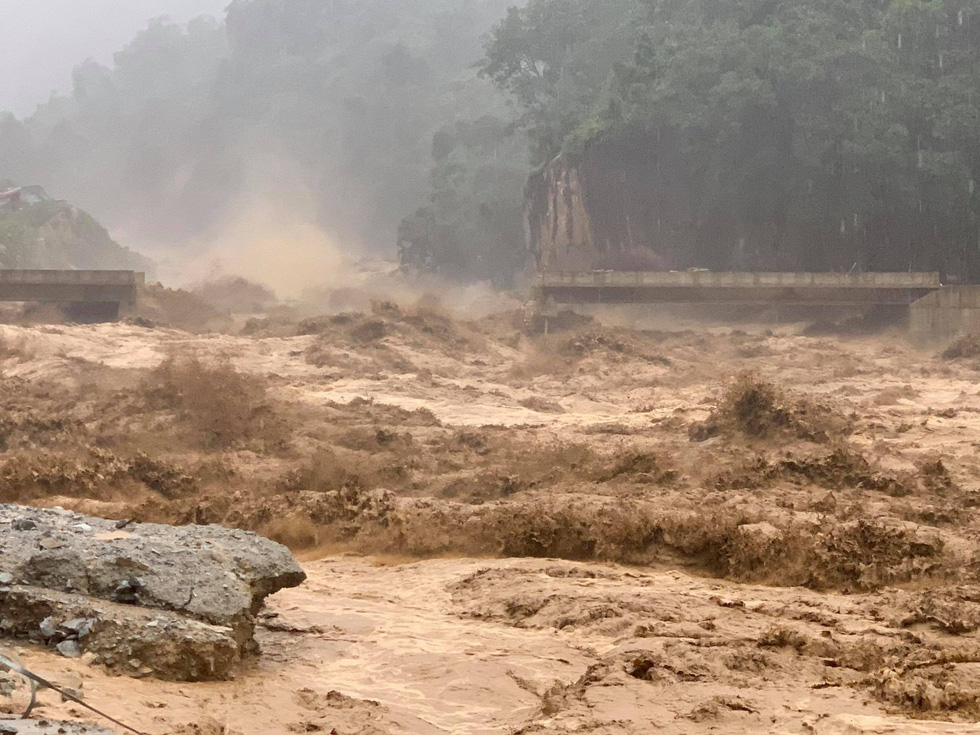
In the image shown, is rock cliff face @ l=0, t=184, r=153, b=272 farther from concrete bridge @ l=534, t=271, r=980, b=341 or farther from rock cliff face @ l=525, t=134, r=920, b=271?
concrete bridge @ l=534, t=271, r=980, b=341

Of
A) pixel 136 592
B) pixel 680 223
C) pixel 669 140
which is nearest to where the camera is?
pixel 136 592

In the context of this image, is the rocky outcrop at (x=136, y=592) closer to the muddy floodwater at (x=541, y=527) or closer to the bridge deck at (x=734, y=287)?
the muddy floodwater at (x=541, y=527)

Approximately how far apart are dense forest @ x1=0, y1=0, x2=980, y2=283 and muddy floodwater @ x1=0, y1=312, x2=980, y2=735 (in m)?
12.3

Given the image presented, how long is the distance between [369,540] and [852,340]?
23.4 m

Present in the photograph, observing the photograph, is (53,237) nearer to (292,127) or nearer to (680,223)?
(680,223)

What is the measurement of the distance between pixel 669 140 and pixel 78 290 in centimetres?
2004

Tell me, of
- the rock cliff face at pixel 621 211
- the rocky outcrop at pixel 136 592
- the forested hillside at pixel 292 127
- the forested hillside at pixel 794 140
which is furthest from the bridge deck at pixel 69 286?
the forested hillside at pixel 292 127

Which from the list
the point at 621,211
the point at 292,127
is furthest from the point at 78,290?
the point at 292,127

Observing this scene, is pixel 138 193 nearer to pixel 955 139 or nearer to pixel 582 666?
pixel 955 139

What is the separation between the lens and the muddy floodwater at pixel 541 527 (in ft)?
22.8

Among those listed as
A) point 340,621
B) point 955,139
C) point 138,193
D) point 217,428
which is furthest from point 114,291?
point 138,193

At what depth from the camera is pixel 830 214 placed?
37.7m

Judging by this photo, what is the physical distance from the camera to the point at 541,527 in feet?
37.6

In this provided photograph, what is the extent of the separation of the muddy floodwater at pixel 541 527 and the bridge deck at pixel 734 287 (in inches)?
281
